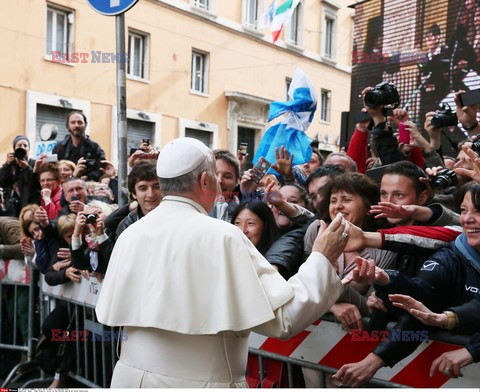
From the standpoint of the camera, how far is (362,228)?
342 cm

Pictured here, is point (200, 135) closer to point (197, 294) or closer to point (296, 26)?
point (296, 26)

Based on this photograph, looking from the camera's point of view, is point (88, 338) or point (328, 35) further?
point (328, 35)

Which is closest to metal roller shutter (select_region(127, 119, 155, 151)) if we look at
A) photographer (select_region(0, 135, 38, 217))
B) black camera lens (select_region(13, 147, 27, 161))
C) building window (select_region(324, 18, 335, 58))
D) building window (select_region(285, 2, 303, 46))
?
building window (select_region(285, 2, 303, 46))

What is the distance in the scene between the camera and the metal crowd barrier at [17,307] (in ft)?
18.0

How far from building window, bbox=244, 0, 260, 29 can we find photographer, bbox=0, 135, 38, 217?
16919mm

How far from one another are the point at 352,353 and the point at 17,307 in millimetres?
3761

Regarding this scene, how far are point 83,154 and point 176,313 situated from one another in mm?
5670

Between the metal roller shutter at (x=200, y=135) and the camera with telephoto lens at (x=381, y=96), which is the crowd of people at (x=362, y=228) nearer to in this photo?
the camera with telephoto lens at (x=381, y=96)

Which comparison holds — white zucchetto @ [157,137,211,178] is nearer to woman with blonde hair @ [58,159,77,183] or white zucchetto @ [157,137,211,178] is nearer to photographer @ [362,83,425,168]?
photographer @ [362,83,425,168]

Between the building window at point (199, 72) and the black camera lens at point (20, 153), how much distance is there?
14229mm

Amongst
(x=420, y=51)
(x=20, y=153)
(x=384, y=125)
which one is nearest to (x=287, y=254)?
(x=384, y=125)

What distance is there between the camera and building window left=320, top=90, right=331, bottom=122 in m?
27.2

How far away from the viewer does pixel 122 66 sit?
13.9ft

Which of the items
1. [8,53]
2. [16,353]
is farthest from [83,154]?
[8,53]
